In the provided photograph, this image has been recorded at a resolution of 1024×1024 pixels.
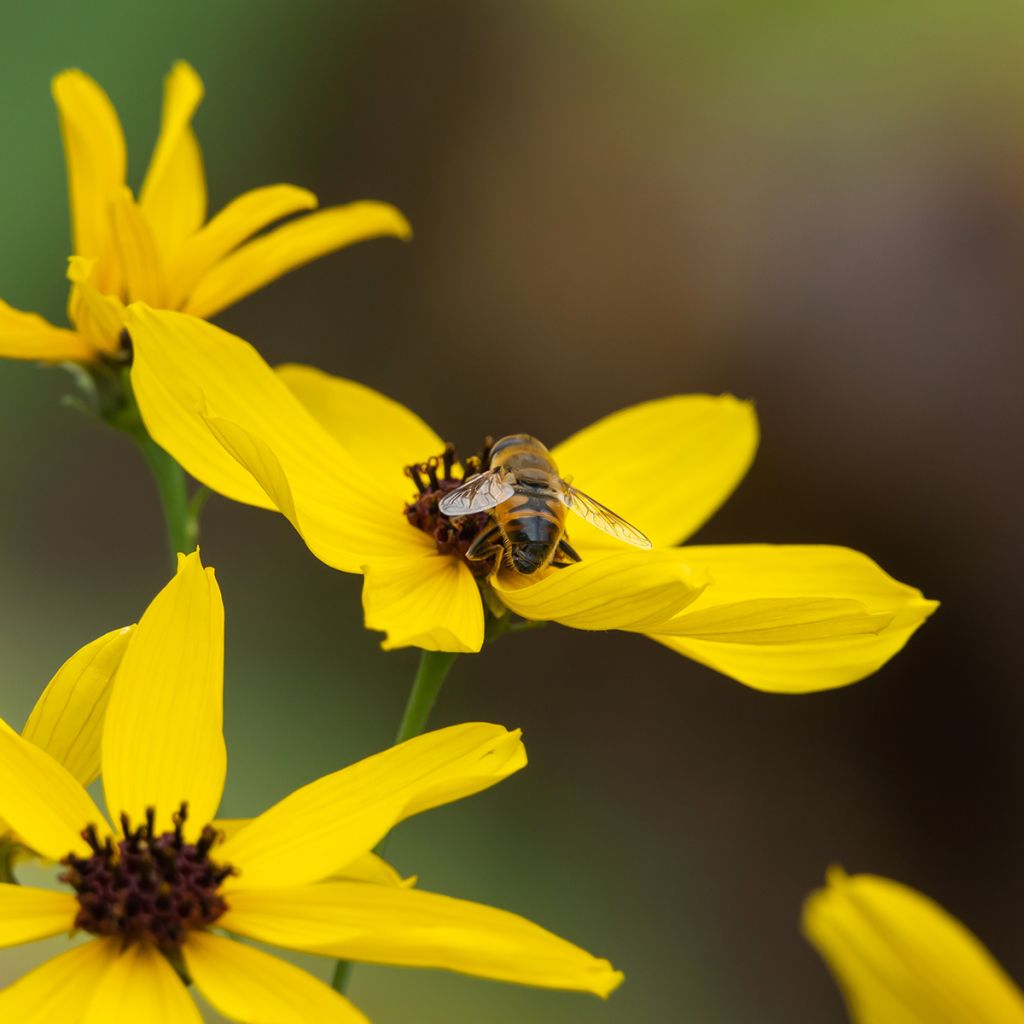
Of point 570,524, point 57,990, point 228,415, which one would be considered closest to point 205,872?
point 57,990

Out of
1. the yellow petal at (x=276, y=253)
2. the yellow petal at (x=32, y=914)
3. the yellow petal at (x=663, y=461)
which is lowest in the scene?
the yellow petal at (x=32, y=914)

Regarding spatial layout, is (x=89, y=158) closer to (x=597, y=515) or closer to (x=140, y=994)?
(x=597, y=515)

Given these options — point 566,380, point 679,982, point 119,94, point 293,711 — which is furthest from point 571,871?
point 119,94

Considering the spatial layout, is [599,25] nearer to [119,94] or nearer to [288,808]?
[119,94]

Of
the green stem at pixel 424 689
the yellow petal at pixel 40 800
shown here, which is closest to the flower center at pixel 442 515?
the green stem at pixel 424 689

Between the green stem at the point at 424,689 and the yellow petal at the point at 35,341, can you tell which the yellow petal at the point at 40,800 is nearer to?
the green stem at the point at 424,689

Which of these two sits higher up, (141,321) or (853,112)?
(853,112)

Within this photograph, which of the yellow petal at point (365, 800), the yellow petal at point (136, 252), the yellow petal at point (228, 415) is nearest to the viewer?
the yellow petal at point (365, 800)
